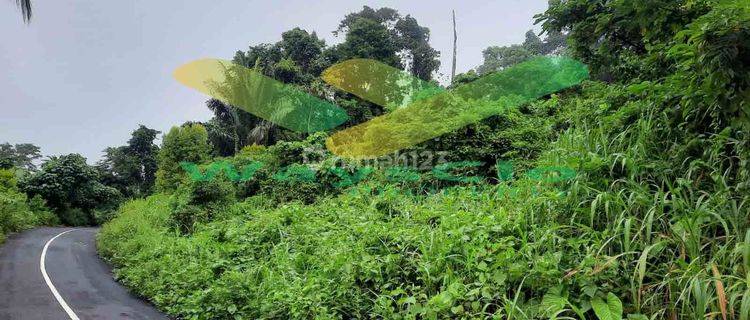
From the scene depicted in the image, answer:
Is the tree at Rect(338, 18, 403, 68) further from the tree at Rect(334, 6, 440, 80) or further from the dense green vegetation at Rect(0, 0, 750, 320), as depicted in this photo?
the dense green vegetation at Rect(0, 0, 750, 320)

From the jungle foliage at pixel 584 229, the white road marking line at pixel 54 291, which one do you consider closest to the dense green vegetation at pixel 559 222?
the jungle foliage at pixel 584 229

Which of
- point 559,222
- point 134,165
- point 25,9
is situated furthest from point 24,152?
point 559,222

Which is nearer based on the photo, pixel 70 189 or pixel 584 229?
pixel 584 229

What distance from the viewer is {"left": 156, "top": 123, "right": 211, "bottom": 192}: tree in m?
17.5

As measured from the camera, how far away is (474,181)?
7.57 metres

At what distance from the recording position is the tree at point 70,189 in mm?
21984

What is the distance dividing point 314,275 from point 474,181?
359 cm

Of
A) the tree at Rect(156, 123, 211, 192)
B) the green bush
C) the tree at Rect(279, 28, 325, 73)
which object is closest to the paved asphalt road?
the green bush

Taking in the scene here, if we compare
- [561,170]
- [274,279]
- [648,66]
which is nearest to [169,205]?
[274,279]

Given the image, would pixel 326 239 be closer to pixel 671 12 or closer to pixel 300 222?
pixel 300 222

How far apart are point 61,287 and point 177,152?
400 inches

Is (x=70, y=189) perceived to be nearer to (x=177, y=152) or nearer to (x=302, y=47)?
(x=177, y=152)

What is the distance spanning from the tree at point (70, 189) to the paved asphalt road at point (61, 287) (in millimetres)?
10681

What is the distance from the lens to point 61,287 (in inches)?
324
